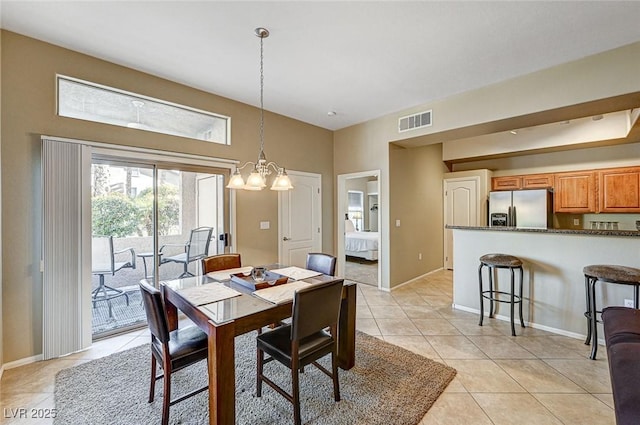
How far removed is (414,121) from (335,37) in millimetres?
2153

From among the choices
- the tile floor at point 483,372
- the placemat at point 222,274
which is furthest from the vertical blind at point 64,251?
the placemat at point 222,274

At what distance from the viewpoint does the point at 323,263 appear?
2867mm

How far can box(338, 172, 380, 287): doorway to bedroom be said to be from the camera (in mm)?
5441

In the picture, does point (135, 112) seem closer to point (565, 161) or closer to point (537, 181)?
point (537, 181)

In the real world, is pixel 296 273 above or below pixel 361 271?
above

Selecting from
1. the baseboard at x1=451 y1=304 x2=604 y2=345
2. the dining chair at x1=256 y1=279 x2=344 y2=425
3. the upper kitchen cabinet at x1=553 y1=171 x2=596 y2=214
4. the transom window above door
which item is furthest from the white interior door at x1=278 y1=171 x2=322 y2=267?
the upper kitchen cabinet at x1=553 y1=171 x2=596 y2=214

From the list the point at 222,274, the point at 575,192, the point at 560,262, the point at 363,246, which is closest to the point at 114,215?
the point at 222,274

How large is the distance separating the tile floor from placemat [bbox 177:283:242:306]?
3.93 feet

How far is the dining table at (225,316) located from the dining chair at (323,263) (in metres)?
0.24

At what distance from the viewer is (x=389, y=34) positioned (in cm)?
249

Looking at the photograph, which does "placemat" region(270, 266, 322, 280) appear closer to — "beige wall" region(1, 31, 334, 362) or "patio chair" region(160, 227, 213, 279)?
"patio chair" region(160, 227, 213, 279)

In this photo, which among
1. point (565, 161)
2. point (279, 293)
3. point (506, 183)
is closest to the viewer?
point (279, 293)

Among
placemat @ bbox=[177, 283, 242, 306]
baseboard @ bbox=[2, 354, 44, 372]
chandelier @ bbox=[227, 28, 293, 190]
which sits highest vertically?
chandelier @ bbox=[227, 28, 293, 190]

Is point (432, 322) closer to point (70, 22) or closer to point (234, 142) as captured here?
point (234, 142)
